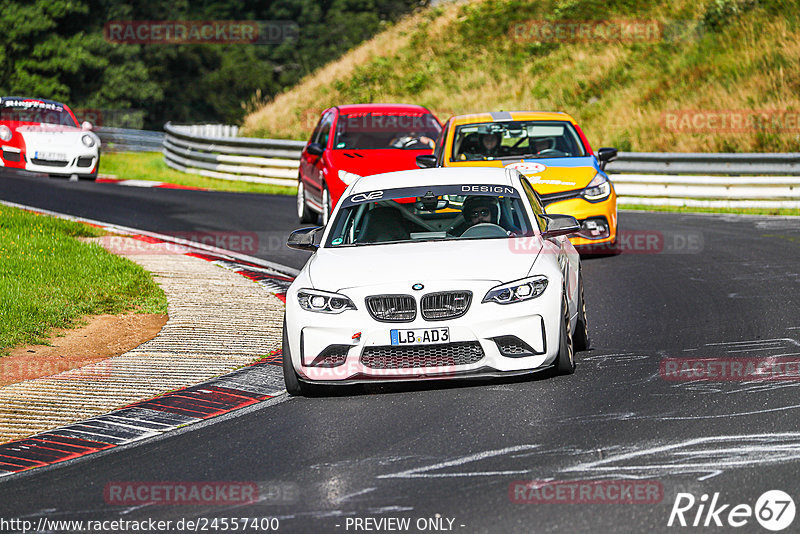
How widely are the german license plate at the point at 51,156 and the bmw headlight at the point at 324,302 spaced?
1560 centimetres

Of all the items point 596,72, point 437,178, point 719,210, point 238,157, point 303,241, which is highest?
point 437,178

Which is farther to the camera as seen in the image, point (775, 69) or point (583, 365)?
point (775, 69)

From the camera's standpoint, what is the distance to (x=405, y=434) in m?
7.03

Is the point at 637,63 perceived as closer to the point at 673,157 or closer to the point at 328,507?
the point at 673,157

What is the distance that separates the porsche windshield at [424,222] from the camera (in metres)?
9.15

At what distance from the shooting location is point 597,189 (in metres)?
14.4

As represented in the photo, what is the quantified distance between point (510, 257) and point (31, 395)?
352 centimetres

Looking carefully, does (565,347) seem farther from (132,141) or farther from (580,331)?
(132,141)

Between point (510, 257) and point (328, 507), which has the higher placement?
point (510, 257)

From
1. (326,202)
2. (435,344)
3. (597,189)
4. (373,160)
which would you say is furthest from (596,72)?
(435,344)

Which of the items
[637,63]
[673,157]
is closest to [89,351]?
[673,157]

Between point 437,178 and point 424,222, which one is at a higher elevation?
point 437,178

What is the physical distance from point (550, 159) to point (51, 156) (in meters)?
11.3

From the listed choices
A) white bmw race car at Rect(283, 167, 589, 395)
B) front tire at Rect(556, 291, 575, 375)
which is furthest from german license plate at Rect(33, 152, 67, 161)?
front tire at Rect(556, 291, 575, 375)
